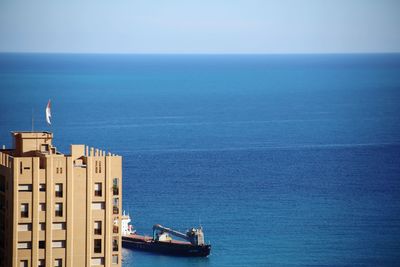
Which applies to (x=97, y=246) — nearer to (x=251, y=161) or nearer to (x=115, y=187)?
(x=115, y=187)

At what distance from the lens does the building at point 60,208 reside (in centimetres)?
2911

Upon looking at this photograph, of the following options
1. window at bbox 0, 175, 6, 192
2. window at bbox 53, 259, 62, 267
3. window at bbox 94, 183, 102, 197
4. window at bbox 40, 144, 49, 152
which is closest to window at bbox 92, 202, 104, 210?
window at bbox 94, 183, 102, 197

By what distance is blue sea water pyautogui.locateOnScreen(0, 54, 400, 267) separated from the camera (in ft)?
207

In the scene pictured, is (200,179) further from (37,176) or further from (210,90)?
(210,90)

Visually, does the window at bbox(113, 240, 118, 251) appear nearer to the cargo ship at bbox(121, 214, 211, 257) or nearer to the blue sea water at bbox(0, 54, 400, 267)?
the blue sea water at bbox(0, 54, 400, 267)

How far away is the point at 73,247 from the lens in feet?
96.9

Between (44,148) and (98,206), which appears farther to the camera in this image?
(44,148)

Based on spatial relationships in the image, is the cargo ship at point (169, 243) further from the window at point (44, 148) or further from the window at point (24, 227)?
the window at point (24, 227)

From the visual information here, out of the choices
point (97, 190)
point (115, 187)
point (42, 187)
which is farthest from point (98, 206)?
point (42, 187)

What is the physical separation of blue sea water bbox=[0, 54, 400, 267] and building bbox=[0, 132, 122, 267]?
95.3 ft

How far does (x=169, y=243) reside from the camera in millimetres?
61656

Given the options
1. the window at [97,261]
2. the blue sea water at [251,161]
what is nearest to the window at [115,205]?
the window at [97,261]

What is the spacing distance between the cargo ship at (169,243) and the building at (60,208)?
30896 millimetres

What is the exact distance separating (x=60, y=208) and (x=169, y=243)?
3248 cm
